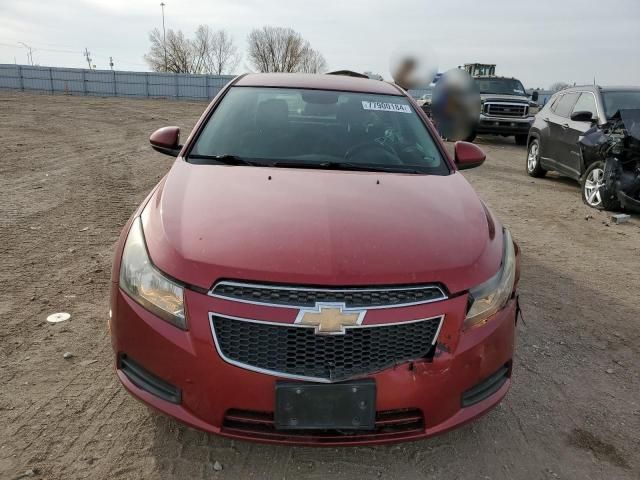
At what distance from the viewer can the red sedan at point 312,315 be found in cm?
181

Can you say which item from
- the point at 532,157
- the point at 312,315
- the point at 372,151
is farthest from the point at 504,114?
the point at 312,315

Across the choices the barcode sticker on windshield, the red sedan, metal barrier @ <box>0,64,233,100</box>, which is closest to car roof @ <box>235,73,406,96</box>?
the barcode sticker on windshield

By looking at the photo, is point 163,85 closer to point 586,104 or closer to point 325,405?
point 586,104

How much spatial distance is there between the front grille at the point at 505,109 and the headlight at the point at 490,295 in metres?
13.5

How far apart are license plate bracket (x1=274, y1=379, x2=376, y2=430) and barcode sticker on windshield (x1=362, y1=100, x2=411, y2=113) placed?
2.22 metres

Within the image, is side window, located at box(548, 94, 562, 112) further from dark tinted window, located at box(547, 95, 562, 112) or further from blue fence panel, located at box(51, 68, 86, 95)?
blue fence panel, located at box(51, 68, 86, 95)

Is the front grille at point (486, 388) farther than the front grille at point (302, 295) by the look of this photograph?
Yes

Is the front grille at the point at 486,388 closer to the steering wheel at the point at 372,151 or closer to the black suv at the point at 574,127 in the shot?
the steering wheel at the point at 372,151

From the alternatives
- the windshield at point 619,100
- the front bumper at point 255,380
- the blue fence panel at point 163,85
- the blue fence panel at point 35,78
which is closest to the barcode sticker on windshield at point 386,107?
the front bumper at point 255,380

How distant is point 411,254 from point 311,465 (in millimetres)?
1009

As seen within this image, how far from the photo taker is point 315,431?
1.89 m

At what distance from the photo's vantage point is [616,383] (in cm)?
293

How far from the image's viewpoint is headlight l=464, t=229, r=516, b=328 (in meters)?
1.97

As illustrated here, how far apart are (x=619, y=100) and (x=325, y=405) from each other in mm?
8024
